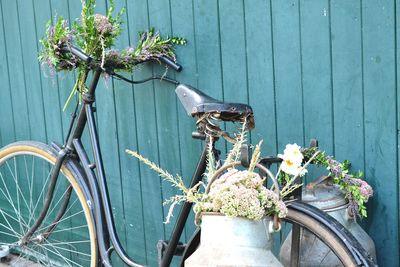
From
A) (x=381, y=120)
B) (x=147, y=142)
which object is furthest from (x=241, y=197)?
(x=147, y=142)

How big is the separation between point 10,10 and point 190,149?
161cm

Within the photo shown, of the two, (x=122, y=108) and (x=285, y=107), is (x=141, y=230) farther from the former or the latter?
(x=285, y=107)

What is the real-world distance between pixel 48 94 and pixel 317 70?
1868 millimetres

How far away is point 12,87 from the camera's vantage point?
433cm

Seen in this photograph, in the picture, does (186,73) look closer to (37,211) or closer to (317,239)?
(317,239)

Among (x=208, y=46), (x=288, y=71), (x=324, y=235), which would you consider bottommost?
(x=324, y=235)

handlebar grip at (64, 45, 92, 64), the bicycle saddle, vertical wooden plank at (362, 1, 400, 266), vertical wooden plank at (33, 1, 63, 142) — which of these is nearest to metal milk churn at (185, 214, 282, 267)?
the bicycle saddle

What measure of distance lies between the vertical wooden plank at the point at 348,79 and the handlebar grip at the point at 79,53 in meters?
1.02

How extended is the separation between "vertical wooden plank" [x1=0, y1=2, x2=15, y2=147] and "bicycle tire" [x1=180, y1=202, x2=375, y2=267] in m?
2.57

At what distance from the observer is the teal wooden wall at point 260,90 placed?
2641mm

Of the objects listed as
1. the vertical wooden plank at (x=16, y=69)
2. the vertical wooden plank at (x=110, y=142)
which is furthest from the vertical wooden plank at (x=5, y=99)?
the vertical wooden plank at (x=110, y=142)

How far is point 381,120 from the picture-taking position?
2.63 m

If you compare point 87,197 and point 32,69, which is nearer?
point 87,197

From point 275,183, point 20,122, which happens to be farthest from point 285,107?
point 20,122
